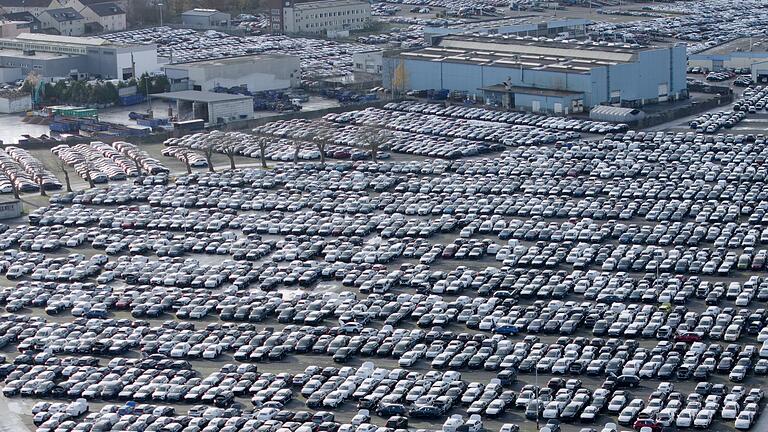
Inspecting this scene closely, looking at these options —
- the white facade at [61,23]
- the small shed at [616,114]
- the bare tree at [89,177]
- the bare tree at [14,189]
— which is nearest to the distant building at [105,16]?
the white facade at [61,23]

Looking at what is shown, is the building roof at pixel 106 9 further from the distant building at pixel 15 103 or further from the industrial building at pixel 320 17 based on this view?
the distant building at pixel 15 103

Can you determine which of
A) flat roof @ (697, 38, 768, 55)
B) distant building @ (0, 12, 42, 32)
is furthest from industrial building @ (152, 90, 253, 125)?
distant building @ (0, 12, 42, 32)

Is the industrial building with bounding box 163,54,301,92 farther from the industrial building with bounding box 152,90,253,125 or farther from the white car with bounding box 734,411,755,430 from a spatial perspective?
the white car with bounding box 734,411,755,430

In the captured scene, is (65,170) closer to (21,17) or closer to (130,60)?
(130,60)

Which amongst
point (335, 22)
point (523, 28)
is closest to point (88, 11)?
point (335, 22)

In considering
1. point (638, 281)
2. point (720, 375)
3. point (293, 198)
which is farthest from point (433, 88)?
point (720, 375)

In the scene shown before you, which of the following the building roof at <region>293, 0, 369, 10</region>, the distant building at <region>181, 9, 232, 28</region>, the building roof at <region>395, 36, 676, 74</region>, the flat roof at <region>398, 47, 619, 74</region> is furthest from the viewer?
the distant building at <region>181, 9, 232, 28</region>

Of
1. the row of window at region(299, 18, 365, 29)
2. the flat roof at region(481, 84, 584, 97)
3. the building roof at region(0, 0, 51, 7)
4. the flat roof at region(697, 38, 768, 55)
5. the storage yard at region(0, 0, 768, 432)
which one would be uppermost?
the building roof at region(0, 0, 51, 7)
